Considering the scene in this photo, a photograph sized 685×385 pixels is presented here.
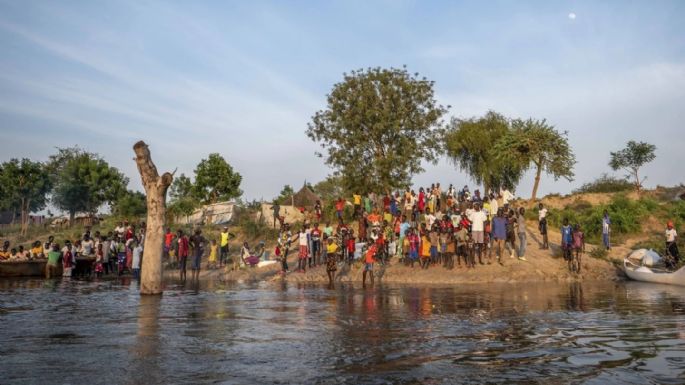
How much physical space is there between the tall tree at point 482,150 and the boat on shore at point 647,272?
77.9 feet

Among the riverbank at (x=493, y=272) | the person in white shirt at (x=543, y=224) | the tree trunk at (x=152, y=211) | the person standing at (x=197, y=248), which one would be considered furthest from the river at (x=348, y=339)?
the person in white shirt at (x=543, y=224)

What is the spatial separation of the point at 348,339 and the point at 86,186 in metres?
54.9

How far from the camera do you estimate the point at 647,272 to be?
2128cm

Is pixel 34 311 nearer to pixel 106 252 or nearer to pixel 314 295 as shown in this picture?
pixel 314 295

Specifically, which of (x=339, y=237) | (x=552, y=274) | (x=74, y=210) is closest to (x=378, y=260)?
(x=339, y=237)

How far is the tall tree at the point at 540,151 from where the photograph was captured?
39375 millimetres

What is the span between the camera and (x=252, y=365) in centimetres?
795

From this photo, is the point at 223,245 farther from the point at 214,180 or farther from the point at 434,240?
the point at 214,180

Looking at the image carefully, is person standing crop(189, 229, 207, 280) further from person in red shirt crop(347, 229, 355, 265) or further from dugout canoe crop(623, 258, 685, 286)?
dugout canoe crop(623, 258, 685, 286)

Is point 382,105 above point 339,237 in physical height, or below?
above

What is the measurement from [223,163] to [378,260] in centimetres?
3506

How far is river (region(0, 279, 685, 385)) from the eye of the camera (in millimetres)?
7316

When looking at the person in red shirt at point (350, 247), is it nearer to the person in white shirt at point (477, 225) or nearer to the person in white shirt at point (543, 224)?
the person in white shirt at point (477, 225)

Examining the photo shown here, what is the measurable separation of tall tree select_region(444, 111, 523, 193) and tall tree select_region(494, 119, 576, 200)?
22.5 ft
